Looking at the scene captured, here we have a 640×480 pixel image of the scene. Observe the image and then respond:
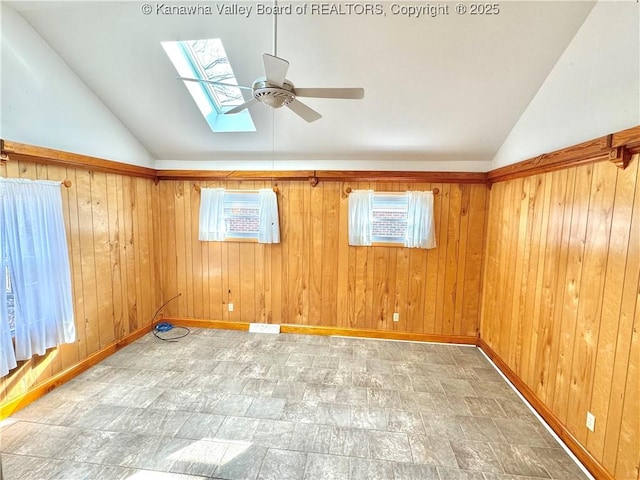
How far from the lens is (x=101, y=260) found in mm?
3324

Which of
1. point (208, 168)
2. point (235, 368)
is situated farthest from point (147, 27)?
point (235, 368)

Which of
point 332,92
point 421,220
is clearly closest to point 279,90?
point 332,92

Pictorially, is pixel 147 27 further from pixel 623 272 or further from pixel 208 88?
pixel 623 272

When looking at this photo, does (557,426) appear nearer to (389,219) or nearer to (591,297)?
(591,297)

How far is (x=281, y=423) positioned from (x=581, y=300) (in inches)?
96.7

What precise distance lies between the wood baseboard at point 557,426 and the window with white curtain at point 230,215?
9.88ft

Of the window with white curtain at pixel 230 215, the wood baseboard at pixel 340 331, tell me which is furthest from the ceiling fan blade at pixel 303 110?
the wood baseboard at pixel 340 331

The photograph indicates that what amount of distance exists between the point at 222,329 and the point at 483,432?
3304mm

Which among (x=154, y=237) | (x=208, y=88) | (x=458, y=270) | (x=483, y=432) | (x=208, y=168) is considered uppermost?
(x=208, y=88)

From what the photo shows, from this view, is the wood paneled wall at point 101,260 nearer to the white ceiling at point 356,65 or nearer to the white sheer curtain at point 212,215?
the white sheer curtain at point 212,215

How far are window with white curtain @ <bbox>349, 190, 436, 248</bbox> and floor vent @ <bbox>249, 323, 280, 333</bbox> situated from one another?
1.62 meters

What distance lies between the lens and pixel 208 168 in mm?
4141

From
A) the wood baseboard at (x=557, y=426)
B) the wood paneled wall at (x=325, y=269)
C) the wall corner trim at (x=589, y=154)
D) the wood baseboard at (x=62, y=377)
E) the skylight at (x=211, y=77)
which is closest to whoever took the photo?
the wall corner trim at (x=589, y=154)

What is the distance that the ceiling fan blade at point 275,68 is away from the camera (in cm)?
158
